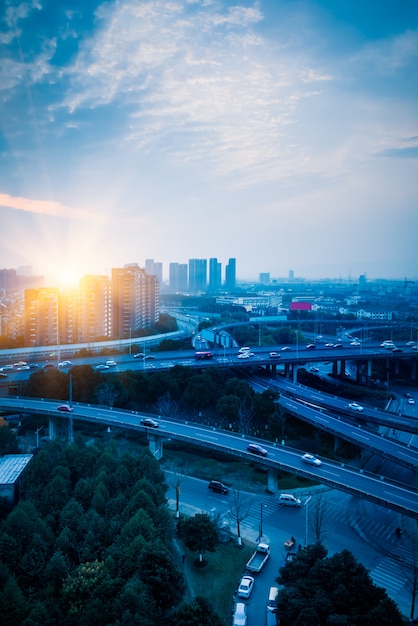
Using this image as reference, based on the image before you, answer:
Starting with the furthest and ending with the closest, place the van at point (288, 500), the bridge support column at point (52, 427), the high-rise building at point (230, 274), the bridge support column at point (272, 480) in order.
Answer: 1. the high-rise building at point (230, 274)
2. the bridge support column at point (52, 427)
3. the bridge support column at point (272, 480)
4. the van at point (288, 500)

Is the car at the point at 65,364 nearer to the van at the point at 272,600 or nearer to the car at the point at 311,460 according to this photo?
the car at the point at 311,460

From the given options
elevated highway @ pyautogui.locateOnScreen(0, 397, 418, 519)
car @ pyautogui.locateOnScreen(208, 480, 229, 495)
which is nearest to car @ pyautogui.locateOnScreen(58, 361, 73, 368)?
elevated highway @ pyautogui.locateOnScreen(0, 397, 418, 519)

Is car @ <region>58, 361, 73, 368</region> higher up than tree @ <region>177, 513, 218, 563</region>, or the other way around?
car @ <region>58, 361, 73, 368</region>

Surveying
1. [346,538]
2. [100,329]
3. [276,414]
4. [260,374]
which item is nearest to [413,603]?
[346,538]

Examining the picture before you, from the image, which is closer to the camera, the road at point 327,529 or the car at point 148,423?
the road at point 327,529

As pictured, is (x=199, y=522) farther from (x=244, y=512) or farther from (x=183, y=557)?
(x=244, y=512)

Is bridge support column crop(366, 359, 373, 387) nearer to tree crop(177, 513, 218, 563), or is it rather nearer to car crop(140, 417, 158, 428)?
car crop(140, 417, 158, 428)

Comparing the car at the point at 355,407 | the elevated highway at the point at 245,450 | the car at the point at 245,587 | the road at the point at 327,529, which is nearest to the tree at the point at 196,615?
the road at the point at 327,529

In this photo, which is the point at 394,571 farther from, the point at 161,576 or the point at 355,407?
the point at 355,407
